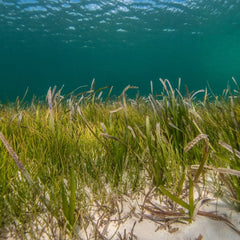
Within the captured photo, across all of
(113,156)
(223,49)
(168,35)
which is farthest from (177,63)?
(113,156)

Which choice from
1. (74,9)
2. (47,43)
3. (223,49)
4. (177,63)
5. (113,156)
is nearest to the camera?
(113,156)

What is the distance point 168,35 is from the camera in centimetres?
3650

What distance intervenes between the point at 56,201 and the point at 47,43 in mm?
44774

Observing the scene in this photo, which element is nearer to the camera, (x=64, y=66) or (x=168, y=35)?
(x=168, y=35)

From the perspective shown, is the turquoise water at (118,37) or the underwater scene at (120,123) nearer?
the underwater scene at (120,123)

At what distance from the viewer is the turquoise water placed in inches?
1017

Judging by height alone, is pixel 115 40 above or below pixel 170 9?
below

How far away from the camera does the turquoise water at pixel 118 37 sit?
2583 cm

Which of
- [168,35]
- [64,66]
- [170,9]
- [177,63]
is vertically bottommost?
[64,66]

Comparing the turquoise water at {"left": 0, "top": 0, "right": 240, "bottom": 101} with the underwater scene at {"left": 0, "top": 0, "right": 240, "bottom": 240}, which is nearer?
the underwater scene at {"left": 0, "top": 0, "right": 240, "bottom": 240}

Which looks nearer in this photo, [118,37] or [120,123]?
[120,123]

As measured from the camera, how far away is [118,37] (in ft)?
121

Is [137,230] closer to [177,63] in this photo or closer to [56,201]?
[56,201]

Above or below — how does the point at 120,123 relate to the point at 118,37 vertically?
below
